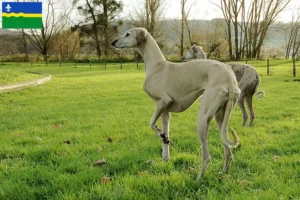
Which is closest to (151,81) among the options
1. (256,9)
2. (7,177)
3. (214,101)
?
(214,101)

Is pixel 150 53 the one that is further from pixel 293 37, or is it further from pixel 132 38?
pixel 293 37

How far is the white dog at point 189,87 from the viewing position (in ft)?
10.4

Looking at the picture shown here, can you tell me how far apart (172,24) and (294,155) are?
43759mm

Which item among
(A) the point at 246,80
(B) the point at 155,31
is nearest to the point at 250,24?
(B) the point at 155,31

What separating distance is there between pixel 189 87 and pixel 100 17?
50072 millimetres

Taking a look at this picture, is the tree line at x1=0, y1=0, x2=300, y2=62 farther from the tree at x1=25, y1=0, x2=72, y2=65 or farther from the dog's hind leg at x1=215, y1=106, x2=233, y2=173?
the dog's hind leg at x1=215, y1=106, x2=233, y2=173

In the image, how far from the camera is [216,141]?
4.92 metres

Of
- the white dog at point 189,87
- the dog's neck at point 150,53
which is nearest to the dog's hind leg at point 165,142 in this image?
the white dog at point 189,87

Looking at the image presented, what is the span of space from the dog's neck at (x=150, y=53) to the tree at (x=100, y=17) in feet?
156

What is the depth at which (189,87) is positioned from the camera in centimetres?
357

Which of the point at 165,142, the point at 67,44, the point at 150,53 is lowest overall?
the point at 165,142

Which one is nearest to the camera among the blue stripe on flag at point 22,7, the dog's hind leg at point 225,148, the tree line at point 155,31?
the dog's hind leg at point 225,148

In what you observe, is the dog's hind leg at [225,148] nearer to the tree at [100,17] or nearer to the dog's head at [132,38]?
the dog's head at [132,38]

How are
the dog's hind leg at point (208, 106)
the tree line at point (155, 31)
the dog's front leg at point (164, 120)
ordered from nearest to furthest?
the dog's hind leg at point (208, 106), the dog's front leg at point (164, 120), the tree line at point (155, 31)
